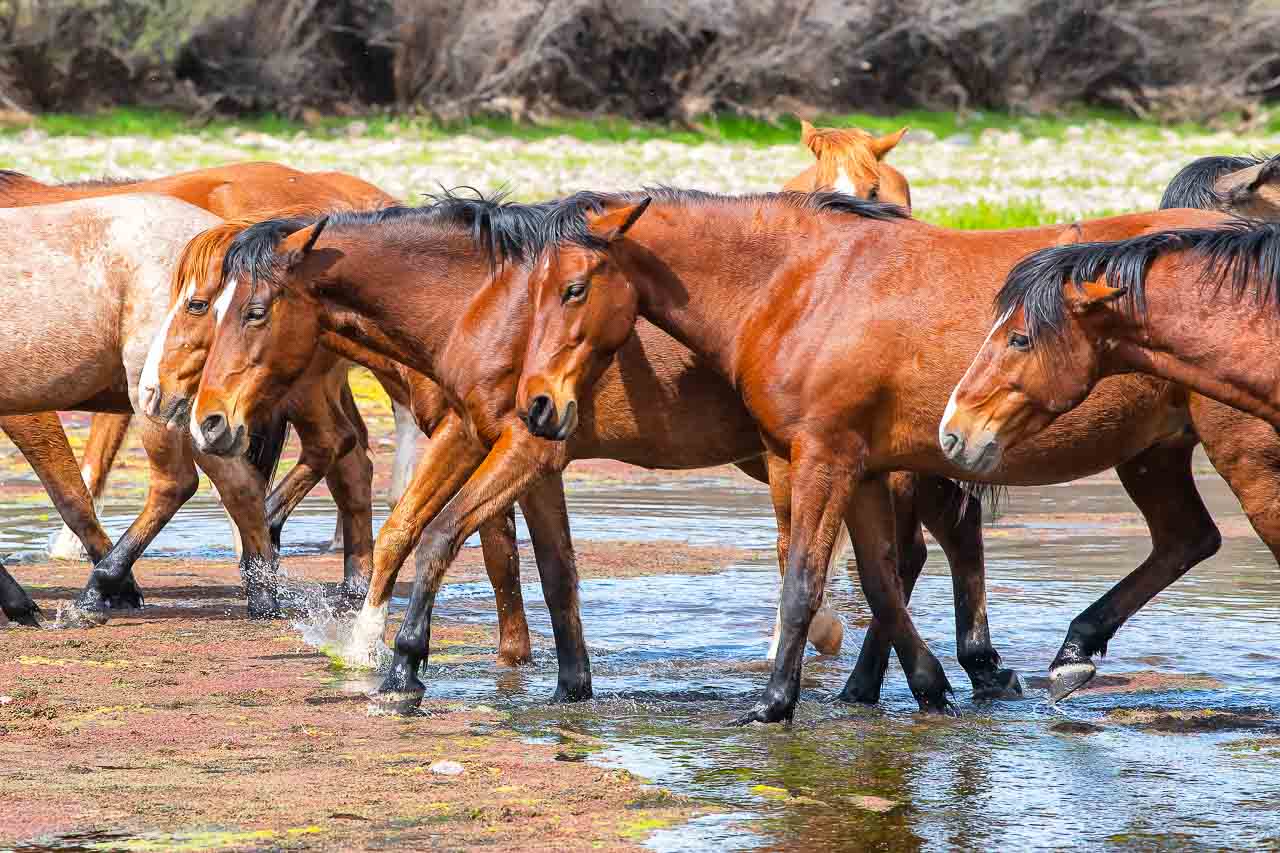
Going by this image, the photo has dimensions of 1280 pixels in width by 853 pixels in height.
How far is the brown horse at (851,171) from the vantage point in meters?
8.98

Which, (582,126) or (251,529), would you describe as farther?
(582,126)

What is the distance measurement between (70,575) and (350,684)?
3228 mm

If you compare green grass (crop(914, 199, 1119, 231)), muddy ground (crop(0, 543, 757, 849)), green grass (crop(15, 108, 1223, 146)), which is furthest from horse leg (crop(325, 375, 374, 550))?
green grass (crop(15, 108, 1223, 146))

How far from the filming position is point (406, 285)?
725 centimetres

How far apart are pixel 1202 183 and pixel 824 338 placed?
239 cm

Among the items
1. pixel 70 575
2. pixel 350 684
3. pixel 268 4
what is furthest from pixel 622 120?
pixel 350 684

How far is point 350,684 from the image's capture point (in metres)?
7.46

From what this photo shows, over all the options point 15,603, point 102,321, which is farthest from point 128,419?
point 15,603

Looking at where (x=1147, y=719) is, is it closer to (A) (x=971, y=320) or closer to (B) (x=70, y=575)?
(A) (x=971, y=320)

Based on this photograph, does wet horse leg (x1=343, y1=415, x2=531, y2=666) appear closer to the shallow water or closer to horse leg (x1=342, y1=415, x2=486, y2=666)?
horse leg (x1=342, y1=415, x2=486, y2=666)

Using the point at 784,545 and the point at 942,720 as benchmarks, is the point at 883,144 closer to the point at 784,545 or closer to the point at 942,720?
the point at 784,545

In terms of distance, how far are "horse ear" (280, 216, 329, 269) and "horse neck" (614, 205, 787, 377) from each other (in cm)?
115

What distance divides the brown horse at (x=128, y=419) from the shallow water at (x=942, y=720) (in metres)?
0.63

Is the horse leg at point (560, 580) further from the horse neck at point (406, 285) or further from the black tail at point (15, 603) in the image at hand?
the black tail at point (15, 603)
